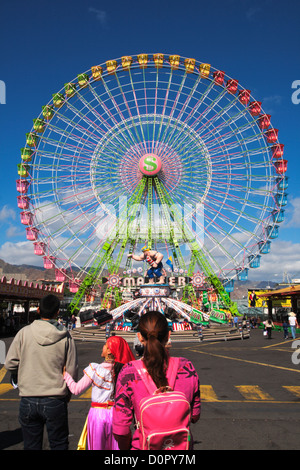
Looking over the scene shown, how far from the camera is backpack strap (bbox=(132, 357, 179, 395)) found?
2.36m

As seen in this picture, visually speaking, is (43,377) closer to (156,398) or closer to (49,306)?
(49,306)

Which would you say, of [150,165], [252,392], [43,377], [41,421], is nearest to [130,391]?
[43,377]

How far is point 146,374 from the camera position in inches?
95.9

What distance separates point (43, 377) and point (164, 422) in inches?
55.4

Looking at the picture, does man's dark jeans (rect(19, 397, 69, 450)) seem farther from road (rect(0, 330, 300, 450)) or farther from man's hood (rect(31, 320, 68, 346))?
road (rect(0, 330, 300, 450))

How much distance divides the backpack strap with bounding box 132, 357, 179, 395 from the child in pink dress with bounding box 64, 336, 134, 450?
114cm

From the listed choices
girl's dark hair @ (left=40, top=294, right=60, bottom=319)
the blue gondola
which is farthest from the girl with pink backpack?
the blue gondola

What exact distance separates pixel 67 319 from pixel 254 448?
Answer: 27.8 m

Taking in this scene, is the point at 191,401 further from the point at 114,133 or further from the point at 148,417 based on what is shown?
the point at 114,133

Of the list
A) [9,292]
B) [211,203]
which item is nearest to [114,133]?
[211,203]

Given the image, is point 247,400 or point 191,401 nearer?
point 191,401
